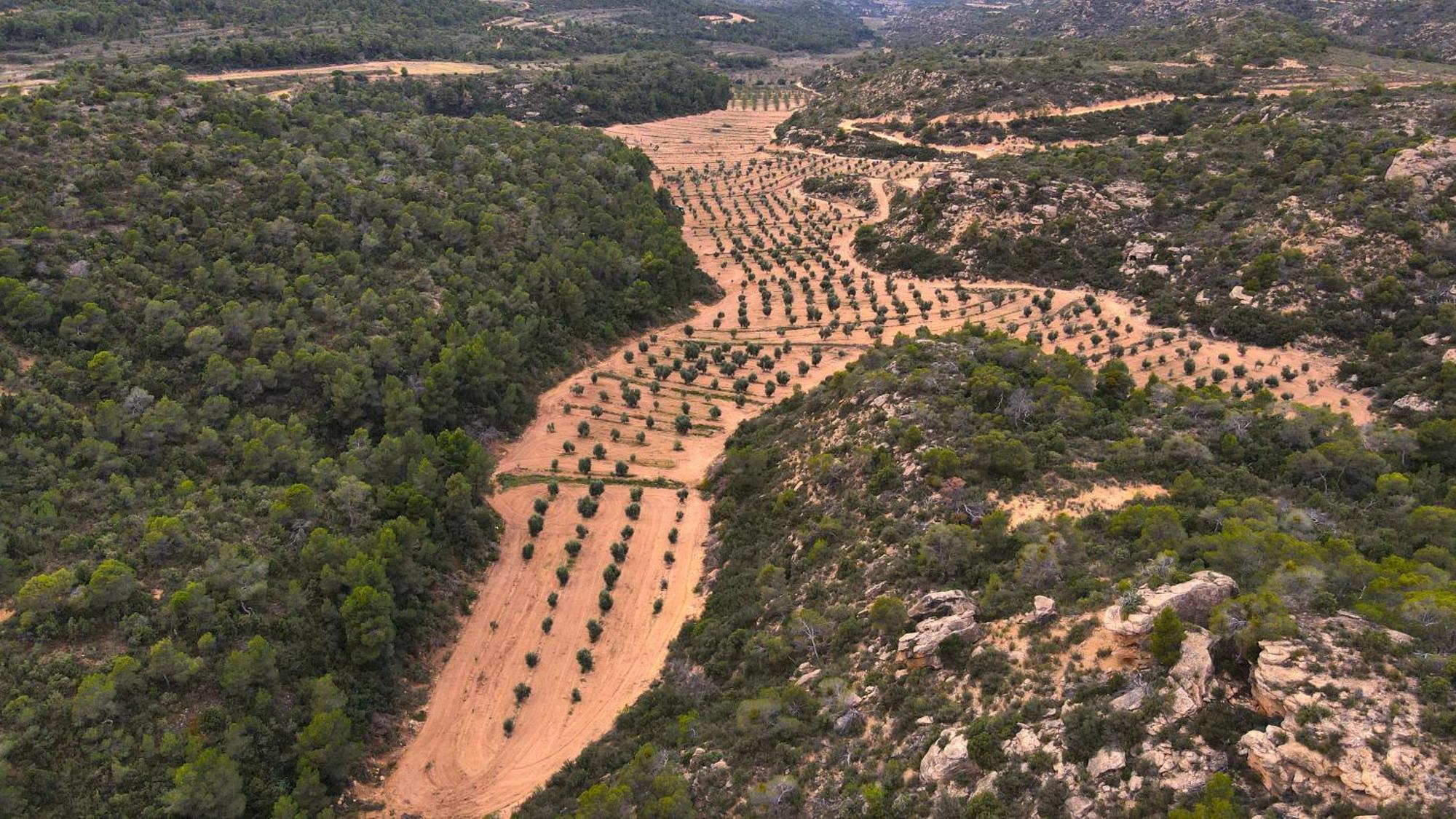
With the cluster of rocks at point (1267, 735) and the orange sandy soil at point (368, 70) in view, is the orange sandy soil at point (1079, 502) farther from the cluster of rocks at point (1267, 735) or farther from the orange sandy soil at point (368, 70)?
the orange sandy soil at point (368, 70)

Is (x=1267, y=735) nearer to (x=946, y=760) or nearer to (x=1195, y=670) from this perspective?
(x=1195, y=670)

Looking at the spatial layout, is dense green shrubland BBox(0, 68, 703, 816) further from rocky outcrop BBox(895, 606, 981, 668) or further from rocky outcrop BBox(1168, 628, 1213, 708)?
rocky outcrop BBox(1168, 628, 1213, 708)

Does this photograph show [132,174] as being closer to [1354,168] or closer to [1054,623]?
[1054,623]

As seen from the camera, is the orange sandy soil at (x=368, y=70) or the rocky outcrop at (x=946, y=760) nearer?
the rocky outcrop at (x=946, y=760)

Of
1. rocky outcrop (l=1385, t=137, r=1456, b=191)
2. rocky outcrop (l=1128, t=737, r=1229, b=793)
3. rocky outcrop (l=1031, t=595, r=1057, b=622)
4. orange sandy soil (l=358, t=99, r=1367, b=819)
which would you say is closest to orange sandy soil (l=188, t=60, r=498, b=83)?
orange sandy soil (l=358, t=99, r=1367, b=819)

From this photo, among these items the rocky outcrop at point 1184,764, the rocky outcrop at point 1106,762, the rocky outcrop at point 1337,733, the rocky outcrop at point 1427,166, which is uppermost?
the rocky outcrop at point 1427,166

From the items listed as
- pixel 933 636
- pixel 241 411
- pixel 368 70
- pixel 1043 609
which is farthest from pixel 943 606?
pixel 368 70

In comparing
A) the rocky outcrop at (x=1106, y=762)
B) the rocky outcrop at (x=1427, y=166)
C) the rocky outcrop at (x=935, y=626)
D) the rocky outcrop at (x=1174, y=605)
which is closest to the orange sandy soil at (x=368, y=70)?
the rocky outcrop at (x=935, y=626)
